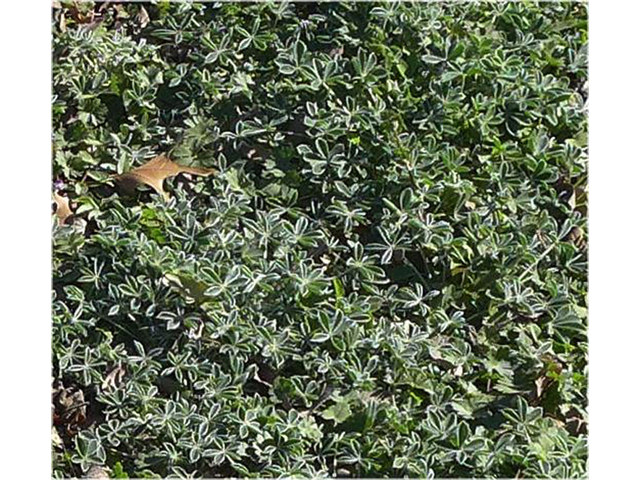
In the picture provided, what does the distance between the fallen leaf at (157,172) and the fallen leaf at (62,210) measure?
18 cm

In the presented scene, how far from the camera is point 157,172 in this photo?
10.3ft

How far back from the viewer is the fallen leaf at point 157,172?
3.12 m

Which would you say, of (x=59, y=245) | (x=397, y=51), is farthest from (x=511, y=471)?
(x=59, y=245)

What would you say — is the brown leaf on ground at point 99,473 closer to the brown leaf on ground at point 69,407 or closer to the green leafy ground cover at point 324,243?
the green leafy ground cover at point 324,243

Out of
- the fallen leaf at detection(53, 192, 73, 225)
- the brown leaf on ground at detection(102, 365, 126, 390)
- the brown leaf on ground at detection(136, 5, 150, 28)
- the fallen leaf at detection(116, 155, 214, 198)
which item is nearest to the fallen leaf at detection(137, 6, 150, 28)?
the brown leaf on ground at detection(136, 5, 150, 28)

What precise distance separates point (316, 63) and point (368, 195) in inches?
15.6

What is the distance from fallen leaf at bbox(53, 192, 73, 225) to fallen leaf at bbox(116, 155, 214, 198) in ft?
0.60

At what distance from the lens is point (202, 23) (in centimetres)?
314

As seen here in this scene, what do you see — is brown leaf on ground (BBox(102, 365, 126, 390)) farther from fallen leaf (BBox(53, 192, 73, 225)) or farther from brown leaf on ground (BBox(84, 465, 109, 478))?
fallen leaf (BBox(53, 192, 73, 225))

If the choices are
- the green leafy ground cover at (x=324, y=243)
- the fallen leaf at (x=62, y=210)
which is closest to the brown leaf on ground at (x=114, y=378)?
the green leafy ground cover at (x=324, y=243)

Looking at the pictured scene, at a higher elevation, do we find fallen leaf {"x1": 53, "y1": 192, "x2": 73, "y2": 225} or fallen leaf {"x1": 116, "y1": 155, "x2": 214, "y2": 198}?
fallen leaf {"x1": 116, "y1": 155, "x2": 214, "y2": 198}

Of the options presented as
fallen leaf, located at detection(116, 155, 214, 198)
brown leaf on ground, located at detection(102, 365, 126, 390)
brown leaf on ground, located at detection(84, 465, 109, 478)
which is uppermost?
fallen leaf, located at detection(116, 155, 214, 198)

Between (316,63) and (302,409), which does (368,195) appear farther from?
(302,409)

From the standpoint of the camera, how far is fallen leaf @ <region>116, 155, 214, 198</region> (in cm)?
312
